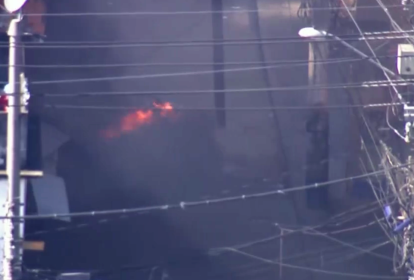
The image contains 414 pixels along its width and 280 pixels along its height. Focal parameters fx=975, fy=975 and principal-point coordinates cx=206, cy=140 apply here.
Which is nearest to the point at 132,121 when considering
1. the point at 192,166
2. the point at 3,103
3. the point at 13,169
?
the point at 192,166

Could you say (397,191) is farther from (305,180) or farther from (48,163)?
(48,163)

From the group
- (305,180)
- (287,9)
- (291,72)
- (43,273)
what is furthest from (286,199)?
(43,273)

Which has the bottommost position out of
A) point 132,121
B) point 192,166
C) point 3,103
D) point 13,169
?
point 192,166

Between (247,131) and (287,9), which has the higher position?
(287,9)

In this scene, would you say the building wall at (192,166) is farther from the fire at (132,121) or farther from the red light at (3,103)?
the red light at (3,103)

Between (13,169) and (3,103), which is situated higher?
(3,103)

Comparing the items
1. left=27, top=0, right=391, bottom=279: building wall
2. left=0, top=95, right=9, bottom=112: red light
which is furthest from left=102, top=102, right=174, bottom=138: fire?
left=0, top=95, right=9, bottom=112: red light

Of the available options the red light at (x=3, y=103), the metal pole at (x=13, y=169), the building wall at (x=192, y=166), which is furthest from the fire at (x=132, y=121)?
the metal pole at (x=13, y=169)

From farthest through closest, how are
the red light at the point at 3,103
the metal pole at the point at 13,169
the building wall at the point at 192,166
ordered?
1. the building wall at the point at 192,166
2. the red light at the point at 3,103
3. the metal pole at the point at 13,169

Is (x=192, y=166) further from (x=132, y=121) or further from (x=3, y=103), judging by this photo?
(x=3, y=103)

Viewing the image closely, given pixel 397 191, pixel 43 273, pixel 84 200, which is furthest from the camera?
pixel 84 200

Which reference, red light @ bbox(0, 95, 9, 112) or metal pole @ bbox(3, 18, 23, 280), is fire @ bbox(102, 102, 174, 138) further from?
metal pole @ bbox(3, 18, 23, 280)
